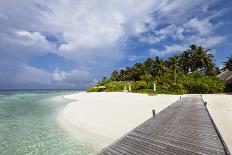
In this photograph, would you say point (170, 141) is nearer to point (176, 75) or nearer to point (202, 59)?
point (176, 75)

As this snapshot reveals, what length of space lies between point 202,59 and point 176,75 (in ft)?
55.8

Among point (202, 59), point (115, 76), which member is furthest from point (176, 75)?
point (115, 76)

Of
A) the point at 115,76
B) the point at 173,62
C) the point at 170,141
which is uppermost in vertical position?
the point at 173,62

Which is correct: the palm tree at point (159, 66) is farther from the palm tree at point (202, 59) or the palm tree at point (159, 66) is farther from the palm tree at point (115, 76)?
the palm tree at point (115, 76)

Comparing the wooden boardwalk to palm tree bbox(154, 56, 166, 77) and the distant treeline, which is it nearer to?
the distant treeline

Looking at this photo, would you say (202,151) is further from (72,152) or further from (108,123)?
(108,123)

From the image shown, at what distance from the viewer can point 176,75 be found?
42750 mm

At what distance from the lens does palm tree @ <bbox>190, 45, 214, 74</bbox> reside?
55.8m

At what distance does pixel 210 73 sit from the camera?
186 feet

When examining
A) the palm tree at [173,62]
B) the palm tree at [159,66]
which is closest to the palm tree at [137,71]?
the palm tree at [159,66]

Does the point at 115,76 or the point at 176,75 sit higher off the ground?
the point at 115,76

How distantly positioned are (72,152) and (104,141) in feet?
5.22

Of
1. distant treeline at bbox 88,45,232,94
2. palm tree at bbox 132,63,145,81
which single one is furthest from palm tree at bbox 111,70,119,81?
palm tree at bbox 132,63,145,81

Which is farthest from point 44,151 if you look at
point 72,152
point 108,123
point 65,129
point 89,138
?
Result: point 108,123
